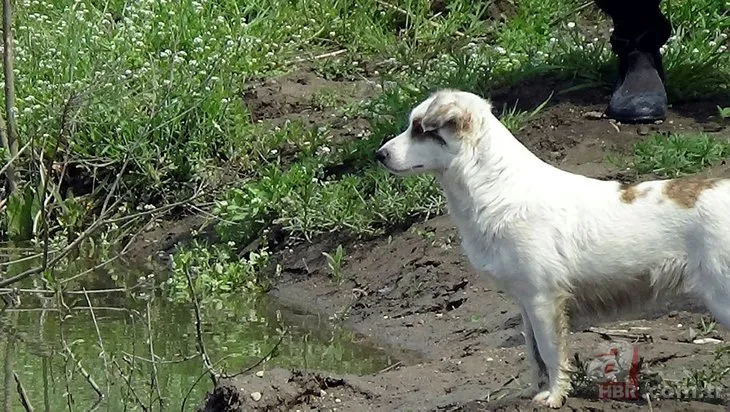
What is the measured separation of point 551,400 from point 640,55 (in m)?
3.61

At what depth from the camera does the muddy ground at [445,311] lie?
5.55 m

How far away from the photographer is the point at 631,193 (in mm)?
5035

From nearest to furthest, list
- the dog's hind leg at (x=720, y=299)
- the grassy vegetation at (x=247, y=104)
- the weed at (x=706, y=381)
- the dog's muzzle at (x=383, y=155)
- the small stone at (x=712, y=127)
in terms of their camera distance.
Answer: the dog's hind leg at (x=720, y=299) < the weed at (x=706, y=381) < the dog's muzzle at (x=383, y=155) < the small stone at (x=712, y=127) < the grassy vegetation at (x=247, y=104)

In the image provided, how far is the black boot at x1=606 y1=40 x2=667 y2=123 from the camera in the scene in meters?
8.22

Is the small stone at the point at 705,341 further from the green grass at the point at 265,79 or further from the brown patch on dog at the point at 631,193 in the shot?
the green grass at the point at 265,79

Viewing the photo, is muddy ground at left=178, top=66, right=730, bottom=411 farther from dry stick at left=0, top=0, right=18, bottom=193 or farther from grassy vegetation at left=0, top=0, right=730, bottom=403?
dry stick at left=0, top=0, right=18, bottom=193

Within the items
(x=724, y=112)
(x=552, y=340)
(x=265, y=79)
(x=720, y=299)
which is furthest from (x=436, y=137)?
(x=265, y=79)

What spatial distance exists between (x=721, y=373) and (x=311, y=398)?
1511 mm

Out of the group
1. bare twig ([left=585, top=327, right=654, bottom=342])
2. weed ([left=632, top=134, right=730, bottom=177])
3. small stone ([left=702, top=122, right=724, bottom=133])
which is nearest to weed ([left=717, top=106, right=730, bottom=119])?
small stone ([left=702, top=122, right=724, bottom=133])

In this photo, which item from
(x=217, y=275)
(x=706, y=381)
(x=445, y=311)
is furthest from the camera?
(x=217, y=275)

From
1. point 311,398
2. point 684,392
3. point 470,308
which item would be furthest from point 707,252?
point 470,308

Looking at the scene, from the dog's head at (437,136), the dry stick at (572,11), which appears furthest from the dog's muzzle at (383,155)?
the dry stick at (572,11)

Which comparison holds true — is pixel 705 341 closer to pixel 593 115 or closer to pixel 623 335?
pixel 623 335

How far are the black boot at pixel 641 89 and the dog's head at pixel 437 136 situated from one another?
3112mm
